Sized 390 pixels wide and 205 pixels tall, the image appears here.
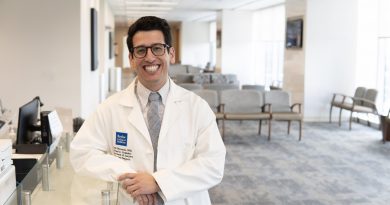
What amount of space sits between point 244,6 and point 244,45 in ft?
5.72

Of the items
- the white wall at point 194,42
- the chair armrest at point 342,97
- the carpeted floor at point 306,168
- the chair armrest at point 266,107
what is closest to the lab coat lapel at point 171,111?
the carpeted floor at point 306,168

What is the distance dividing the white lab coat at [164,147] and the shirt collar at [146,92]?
21 millimetres

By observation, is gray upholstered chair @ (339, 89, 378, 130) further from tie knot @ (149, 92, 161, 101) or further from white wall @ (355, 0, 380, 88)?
tie knot @ (149, 92, 161, 101)

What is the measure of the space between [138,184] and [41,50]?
4.20m

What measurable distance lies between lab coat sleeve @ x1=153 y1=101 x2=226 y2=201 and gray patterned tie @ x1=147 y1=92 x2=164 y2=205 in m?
0.08

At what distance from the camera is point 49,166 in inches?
106

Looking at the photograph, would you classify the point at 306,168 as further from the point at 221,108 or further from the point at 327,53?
the point at 327,53

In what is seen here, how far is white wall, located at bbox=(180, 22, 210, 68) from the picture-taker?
77.7 ft

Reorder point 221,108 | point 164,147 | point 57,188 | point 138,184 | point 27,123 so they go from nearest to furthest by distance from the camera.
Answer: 1. point 138,184
2. point 164,147
3. point 57,188
4. point 27,123
5. point 221,108

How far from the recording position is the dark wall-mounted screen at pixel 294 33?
35.3ft

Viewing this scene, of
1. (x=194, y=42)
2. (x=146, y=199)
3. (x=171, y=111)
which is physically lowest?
(x=146, y=199)

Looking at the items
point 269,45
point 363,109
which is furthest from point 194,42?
point 363,109

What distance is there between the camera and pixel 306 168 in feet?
20.5

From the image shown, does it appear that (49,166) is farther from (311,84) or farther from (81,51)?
(311,84)
